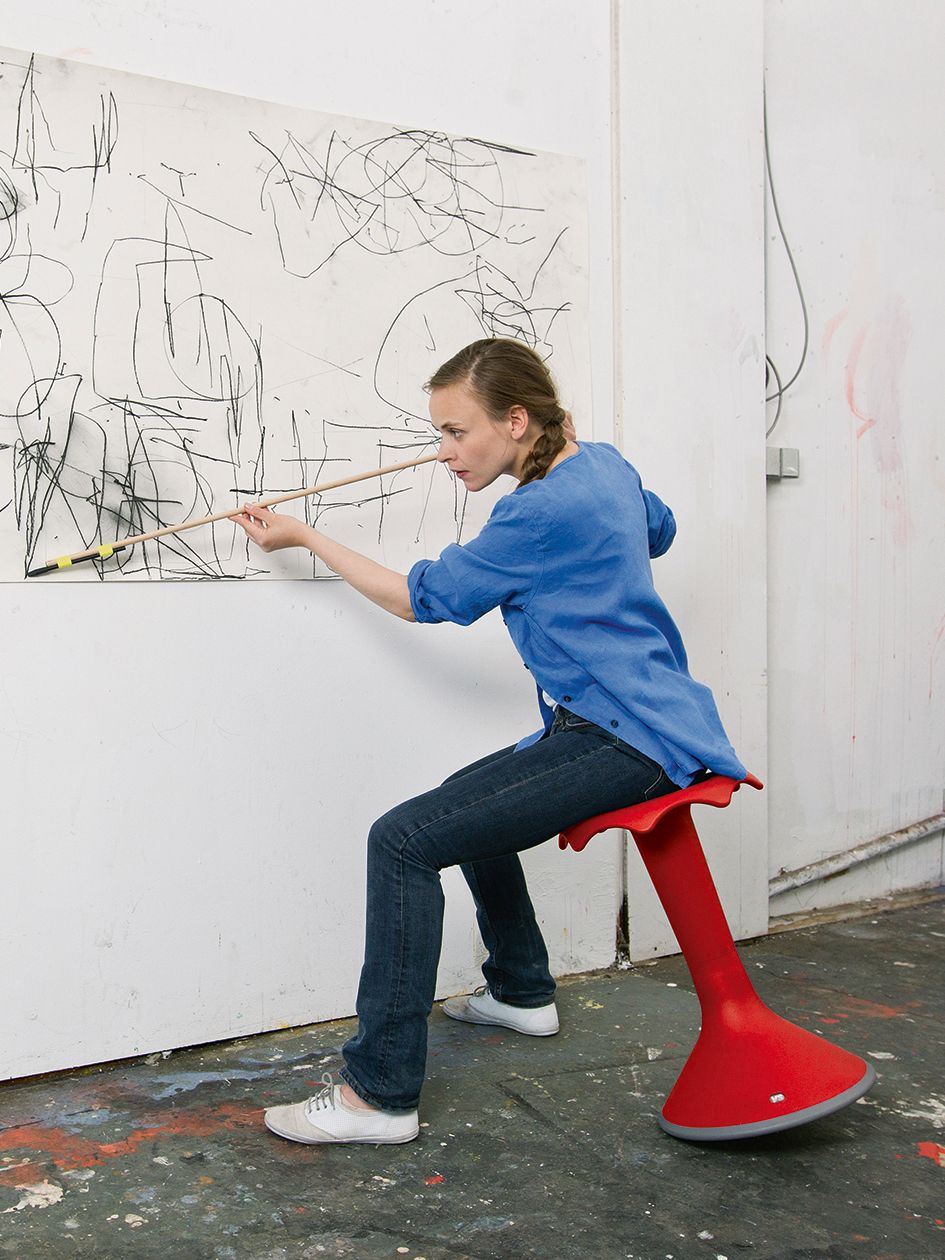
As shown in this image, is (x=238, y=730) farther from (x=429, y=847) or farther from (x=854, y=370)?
(x=854, y=370)

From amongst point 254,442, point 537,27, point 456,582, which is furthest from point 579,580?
point 537,27

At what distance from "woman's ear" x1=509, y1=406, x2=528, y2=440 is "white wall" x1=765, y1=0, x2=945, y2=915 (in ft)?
4.86

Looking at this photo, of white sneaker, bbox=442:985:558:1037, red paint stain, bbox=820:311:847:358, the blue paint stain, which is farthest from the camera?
red paint stain, bbox=820:311:847:358

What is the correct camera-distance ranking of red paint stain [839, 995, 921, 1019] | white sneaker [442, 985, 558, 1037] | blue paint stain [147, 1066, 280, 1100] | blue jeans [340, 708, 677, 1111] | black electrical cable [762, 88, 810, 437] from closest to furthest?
blue jeans [340, 708, 677, 1111]
blue paint stain [147, 1066, 280, 1100]
white sneaker [442, 985, 558, 1037]
red paint stain [839, 995, 921, 1019]
black electrical cable [762, 88, 810, 437]

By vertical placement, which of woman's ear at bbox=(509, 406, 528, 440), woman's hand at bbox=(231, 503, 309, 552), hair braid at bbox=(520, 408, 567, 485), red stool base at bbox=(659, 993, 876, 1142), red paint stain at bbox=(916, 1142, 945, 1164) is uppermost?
woman's ear at bbox=(509, 406, 528, 440)

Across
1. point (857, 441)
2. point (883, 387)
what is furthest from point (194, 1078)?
point (883, 387)

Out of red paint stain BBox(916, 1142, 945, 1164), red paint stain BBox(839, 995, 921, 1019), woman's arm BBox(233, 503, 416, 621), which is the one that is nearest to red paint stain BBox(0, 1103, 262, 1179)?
woman's arm BBox(233, 503, 416, 621)

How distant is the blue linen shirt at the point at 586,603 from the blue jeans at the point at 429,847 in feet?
0.21

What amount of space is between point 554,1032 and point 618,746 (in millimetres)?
814

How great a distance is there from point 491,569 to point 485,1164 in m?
0.96

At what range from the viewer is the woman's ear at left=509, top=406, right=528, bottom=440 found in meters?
2.19

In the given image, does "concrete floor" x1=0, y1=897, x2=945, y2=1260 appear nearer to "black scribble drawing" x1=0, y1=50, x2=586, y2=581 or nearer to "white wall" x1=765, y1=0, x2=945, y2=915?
"black scribble drawing" x1=0, y1=50, x2=586, y2=581

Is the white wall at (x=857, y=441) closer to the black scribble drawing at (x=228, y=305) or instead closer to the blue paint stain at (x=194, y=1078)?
the black scribble drawing at (x=228, y=305)

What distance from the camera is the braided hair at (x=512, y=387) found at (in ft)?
7.14
